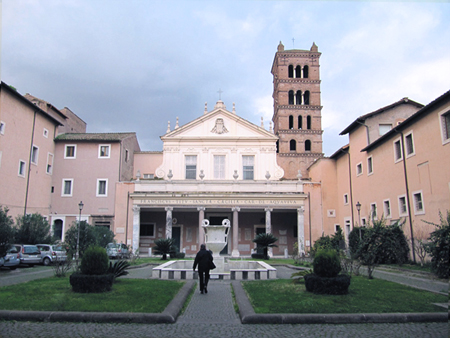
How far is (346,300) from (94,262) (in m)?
6.97

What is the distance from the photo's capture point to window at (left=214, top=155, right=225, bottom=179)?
3581cm

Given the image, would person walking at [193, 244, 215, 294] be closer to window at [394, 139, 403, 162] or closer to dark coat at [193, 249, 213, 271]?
dark coat at [193, 249, 213, 271]

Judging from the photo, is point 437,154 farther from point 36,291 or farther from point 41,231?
point 41,231

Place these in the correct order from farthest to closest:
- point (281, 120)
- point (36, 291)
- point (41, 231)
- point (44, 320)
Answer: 1. point (281, 120)
2. point (41, 231)
3. point (36, 291)
4. point (44, 320)

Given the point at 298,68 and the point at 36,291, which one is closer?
the point at 36,291

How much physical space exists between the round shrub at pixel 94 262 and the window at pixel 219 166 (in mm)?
24970

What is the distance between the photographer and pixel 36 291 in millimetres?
10500

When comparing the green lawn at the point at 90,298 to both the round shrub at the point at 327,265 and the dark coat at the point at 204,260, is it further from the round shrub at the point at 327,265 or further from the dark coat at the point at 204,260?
the round shrub at the point at 327,265

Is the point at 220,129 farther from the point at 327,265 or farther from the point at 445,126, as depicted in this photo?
the point at 327,265

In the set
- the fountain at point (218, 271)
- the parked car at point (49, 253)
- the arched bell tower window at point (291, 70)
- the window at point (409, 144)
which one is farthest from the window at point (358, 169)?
the arched bell tower window at point (291, 70)

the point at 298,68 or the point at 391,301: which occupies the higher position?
the point at 298,68

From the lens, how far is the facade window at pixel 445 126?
18.3 metres

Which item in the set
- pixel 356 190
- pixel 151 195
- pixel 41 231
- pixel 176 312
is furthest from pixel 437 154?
pixel 41 231

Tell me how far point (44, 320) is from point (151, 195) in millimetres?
24561
